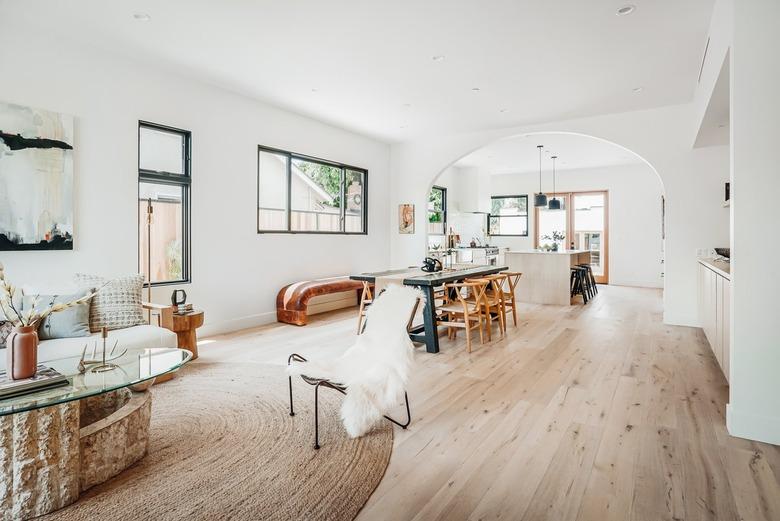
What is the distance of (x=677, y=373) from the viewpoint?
12.6ft

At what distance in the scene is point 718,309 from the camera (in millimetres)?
3848

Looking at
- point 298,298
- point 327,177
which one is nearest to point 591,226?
point 327,177

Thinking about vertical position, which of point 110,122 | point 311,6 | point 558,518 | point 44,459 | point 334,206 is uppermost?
point 311,6

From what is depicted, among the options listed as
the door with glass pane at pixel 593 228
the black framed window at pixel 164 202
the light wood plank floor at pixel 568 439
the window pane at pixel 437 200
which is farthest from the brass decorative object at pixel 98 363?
the door with glass pane at pixel 593 228

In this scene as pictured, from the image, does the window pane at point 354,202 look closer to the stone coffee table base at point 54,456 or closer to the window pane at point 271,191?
the window pane at point 271,191

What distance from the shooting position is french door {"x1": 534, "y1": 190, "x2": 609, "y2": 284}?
11.4m

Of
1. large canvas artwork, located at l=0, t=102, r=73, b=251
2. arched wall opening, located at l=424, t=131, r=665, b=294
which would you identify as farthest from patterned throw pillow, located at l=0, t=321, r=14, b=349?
arched wall opening, located at l=424, t=131, r=665, b=294

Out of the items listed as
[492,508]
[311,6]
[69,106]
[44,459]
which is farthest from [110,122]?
[492,508]

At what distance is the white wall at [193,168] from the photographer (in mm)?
3953

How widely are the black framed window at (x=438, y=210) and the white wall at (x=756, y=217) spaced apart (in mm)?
8037

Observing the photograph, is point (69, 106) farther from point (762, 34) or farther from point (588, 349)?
point (588, 349)

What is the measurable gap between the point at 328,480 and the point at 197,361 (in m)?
2.72

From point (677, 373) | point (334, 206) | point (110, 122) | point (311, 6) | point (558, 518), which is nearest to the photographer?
point (558, 518)

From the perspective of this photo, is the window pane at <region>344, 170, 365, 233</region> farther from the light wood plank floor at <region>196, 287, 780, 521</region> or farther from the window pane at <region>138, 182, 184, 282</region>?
the light wood plank floor at <region>196, 287, 780, 521</region>
